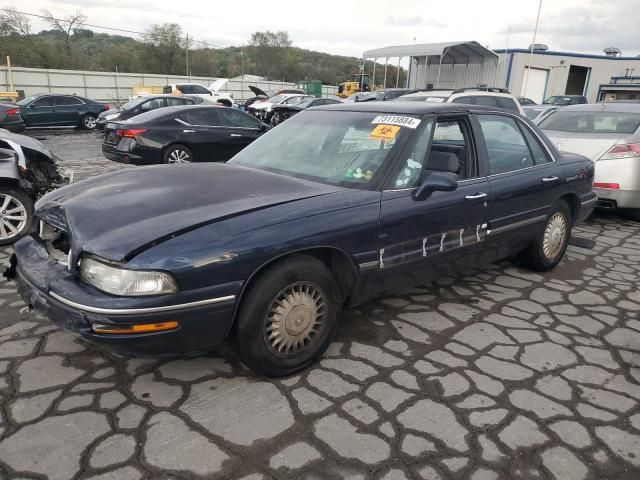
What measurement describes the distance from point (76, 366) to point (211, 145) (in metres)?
7.15

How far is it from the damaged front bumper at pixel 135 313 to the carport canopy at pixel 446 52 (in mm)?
24294

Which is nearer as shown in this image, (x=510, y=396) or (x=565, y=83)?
(x=510, y=396)

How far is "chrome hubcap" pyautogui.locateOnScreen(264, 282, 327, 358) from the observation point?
2.63 meters

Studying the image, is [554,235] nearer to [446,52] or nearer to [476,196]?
[476,196]

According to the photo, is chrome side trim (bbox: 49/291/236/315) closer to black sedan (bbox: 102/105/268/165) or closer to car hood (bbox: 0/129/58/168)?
car hood (bbox: 0/129/58/168)

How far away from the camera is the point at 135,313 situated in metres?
2.19

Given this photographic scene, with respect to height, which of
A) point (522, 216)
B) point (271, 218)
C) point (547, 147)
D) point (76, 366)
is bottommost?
point (76, 366)

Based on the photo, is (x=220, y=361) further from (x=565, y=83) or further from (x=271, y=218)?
Result: (x=565, y=83)

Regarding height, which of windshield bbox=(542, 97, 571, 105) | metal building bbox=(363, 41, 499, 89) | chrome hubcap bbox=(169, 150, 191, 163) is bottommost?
chrome hubcap bbox=(169, 150, 191, 163)

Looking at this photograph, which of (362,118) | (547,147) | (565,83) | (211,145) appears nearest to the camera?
(362,118)

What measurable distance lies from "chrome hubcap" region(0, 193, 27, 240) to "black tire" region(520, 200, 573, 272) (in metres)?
5.06

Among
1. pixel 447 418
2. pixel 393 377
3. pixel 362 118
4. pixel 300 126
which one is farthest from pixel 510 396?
pixel 300 126

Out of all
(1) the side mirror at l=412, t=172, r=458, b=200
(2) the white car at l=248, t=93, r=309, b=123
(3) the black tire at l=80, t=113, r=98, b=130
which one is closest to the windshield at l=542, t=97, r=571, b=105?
(2) the white car at l=248, t=93, r=309, b=123

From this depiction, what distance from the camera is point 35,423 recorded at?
2.36 m
